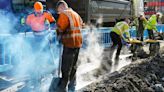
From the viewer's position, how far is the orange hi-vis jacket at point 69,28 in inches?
239

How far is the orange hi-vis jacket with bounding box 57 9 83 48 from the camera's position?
6.08 m

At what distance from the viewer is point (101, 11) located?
12758mm

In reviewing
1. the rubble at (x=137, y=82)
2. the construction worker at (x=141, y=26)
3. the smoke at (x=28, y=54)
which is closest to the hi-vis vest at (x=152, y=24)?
the construction worker at (x=141, y=26)

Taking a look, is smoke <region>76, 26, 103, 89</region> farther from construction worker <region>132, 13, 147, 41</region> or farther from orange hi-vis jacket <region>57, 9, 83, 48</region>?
construction worker <region>132, 13, 147, 41</region>

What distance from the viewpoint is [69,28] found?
20.2 feet

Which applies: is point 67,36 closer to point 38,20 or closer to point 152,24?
point 38,20

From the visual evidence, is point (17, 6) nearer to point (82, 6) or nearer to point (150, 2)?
point (82, 6)

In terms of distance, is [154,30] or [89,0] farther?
[154,30]

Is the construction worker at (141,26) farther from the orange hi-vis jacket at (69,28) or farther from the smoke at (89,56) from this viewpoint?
the orange hi-vis jacket at (69,28)

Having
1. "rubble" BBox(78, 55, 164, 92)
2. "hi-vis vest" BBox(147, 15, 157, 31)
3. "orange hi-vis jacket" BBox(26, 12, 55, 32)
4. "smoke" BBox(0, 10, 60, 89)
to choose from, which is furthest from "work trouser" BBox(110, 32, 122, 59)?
"hi-vis vest" BBox(147, 15, 157, 31)

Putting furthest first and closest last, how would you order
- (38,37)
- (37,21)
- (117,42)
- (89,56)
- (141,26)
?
(141,26)
(117,42)
(89,56)
(37,21)
(38,37)

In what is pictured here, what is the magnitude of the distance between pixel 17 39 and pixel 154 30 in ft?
31.8

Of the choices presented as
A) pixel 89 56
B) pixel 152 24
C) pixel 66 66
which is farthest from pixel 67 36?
pixel 152 24

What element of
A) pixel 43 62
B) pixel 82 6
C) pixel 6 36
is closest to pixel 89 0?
pixel 82 6
